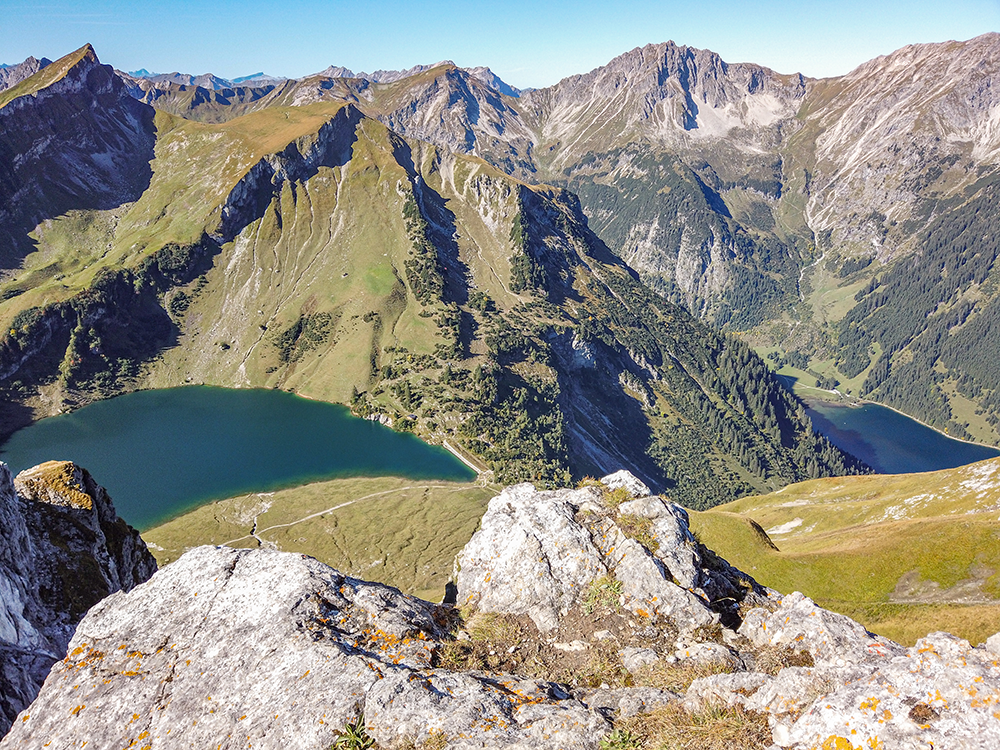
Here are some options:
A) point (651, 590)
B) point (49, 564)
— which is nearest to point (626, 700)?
point (651, 590)

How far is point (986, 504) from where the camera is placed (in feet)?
277

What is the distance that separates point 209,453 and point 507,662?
179367mm

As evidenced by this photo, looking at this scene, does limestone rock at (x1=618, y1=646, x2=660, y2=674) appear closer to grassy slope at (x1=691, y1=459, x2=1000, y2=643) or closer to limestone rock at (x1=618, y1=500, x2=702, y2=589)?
limestone rock at (x1=618, y1=500, x2=702, y2=589)

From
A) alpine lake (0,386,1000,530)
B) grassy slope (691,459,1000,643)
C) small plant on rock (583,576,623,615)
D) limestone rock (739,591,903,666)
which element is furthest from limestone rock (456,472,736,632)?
alpine lake (0,386,1000,530)

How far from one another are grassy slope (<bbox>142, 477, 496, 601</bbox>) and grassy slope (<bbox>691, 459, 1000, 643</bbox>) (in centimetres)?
5776

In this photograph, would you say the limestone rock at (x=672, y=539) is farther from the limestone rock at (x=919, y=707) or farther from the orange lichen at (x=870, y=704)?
the orange lichen at (x=870, y=704)

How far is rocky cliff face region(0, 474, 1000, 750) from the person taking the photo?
39.6 ft

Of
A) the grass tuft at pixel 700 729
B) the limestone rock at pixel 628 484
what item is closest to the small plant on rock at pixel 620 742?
the grass tuft at pixel 700 729

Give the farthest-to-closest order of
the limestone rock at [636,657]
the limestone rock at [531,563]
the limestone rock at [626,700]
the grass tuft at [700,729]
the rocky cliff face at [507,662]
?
the limestone rock at [531,563] → the limestone rock at [636,657] → the limestone rock at [626,700] → the rocky cliff face at [507,662] → the grass tuft at [700,729]

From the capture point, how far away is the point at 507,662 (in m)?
17.4

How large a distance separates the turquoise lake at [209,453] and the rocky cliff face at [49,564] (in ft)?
396

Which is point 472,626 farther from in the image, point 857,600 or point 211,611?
point 857,600

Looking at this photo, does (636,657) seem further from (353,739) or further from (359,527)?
(359,527)

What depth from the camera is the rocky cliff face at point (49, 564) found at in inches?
740
